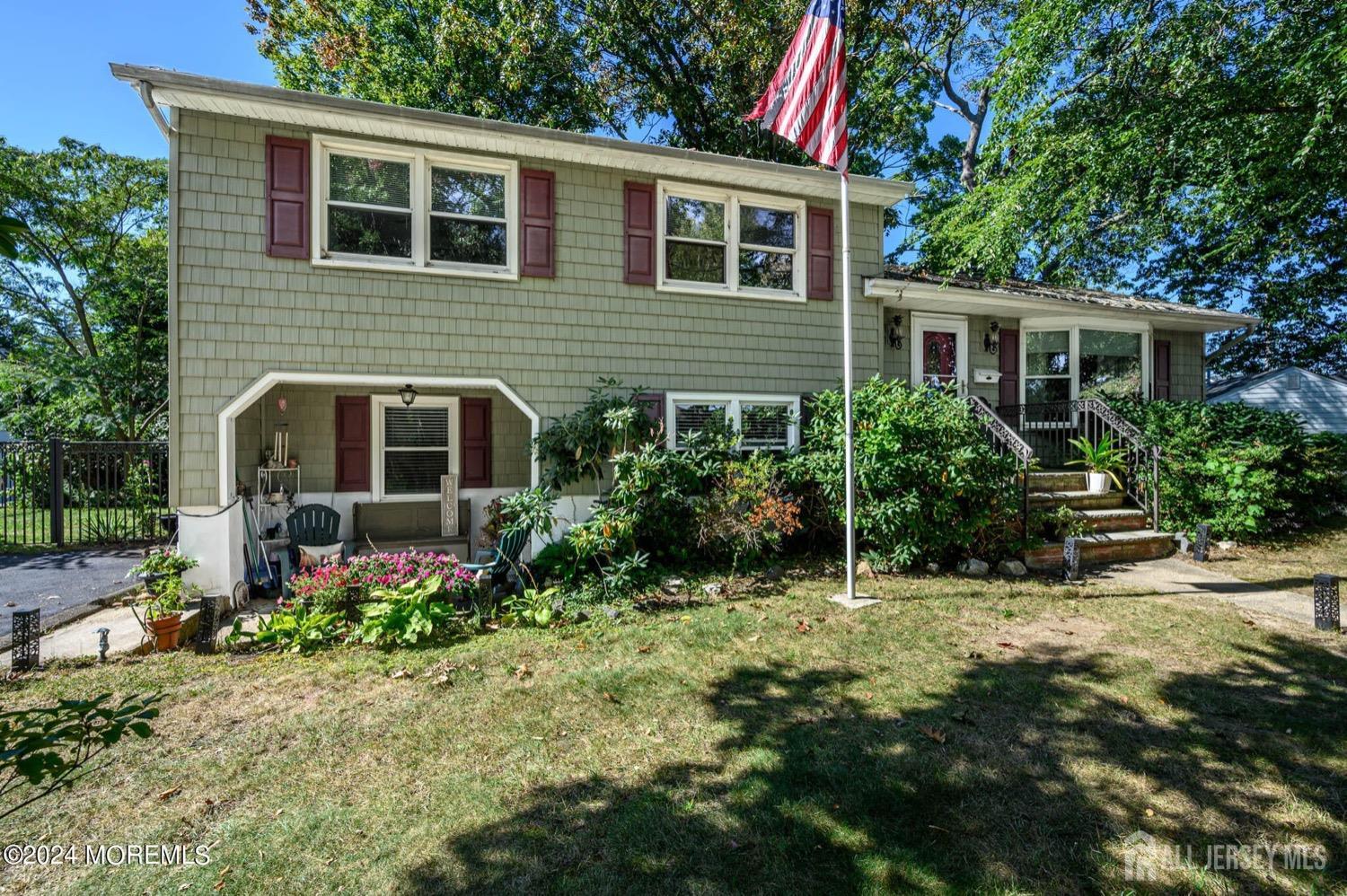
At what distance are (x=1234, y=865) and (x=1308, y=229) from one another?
852 inches

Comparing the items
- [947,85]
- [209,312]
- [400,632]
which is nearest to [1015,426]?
[400,632]

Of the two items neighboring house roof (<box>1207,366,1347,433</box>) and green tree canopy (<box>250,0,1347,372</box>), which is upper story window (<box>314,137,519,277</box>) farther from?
neighboring house roof (<box>1207,366,1347,433</box>)

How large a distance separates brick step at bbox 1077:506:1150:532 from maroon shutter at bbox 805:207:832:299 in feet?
15.8

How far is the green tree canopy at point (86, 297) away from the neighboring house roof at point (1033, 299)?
16.9 m

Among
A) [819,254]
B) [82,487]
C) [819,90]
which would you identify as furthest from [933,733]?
[82,487]

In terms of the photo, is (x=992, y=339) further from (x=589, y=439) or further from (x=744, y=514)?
(x=589, y=439)

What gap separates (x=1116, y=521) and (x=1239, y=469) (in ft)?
5.71

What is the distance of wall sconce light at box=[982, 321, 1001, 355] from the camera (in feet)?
35.9

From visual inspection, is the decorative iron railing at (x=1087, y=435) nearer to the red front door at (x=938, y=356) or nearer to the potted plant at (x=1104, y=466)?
the potted plant at (x=1104, y=466)

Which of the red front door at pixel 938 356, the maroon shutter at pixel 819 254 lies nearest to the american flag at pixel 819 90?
the maroon shutter at pixel 819 254

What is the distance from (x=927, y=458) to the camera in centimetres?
684

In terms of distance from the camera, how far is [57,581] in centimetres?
762

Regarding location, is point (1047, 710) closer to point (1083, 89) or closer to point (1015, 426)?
point (1015, 426)

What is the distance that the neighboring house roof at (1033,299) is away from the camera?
9539 mm
